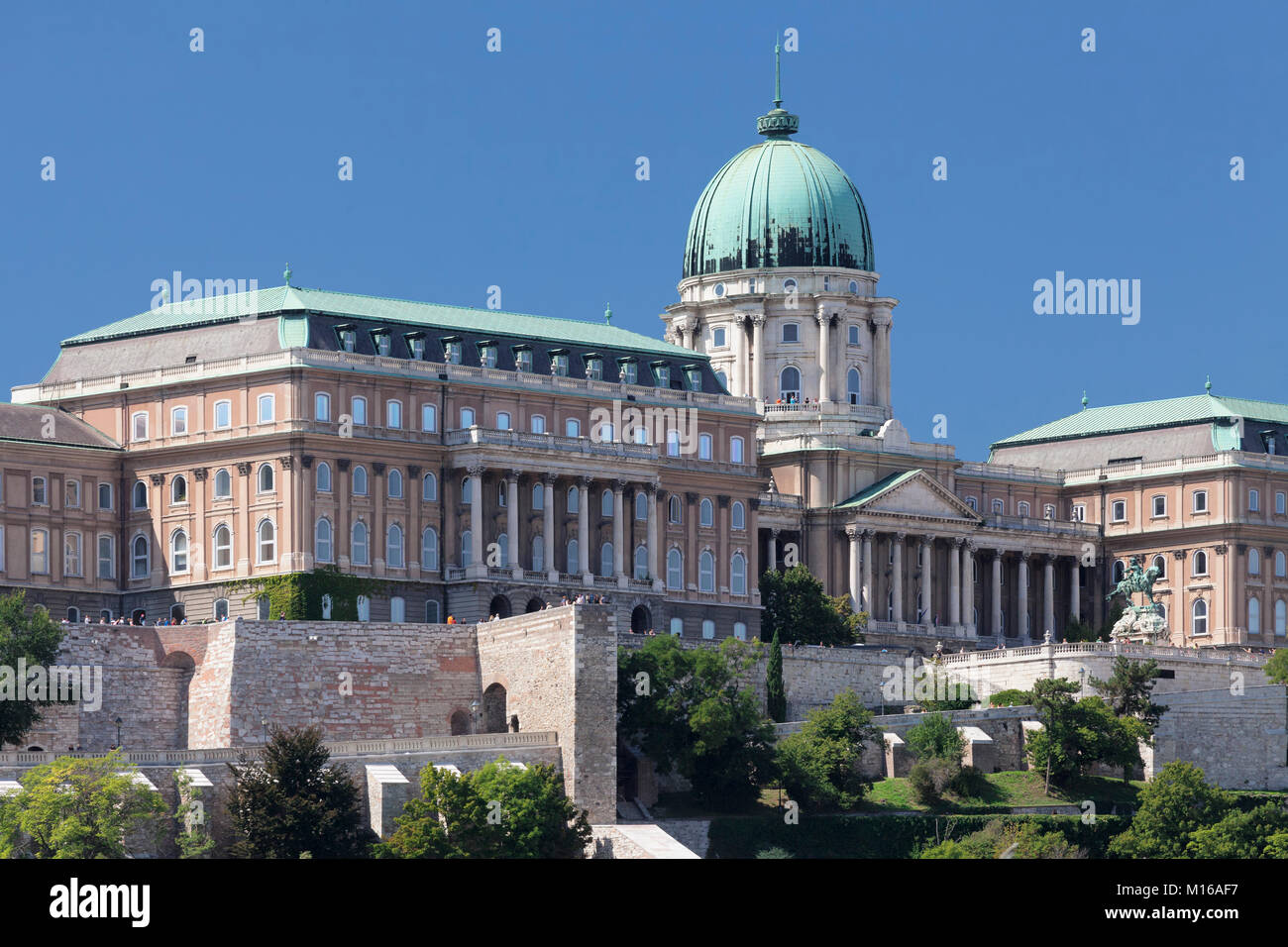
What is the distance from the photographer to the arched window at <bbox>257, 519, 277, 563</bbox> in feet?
444

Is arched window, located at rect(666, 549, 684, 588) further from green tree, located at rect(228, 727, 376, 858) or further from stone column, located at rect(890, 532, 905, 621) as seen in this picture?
green tree, located at rect(228, 727, 376, 858)

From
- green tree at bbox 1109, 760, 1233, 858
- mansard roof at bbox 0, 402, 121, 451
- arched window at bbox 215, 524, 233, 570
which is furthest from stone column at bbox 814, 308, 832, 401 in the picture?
green tree at bbox 1109, 760, 1233, 858

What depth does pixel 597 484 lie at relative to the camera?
146 meters

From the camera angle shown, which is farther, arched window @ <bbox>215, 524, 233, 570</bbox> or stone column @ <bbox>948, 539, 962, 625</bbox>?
stone column @ <bbox>948, 539, 962, 625</bbox>

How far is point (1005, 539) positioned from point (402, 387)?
46.1 meters

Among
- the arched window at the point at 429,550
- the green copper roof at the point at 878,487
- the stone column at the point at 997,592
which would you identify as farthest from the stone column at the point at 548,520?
the stone column at the point at 997,592

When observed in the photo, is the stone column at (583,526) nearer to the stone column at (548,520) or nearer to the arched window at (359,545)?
the stone column at (548,520)

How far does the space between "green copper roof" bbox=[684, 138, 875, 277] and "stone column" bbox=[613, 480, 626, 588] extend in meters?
34.8

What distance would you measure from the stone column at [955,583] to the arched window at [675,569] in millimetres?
22642

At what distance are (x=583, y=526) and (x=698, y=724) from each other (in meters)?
27.1

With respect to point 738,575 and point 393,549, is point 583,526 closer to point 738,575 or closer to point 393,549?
point 393,549

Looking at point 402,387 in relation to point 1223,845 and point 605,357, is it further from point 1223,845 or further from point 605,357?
point 1223,845

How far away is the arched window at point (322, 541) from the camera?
135375mm
